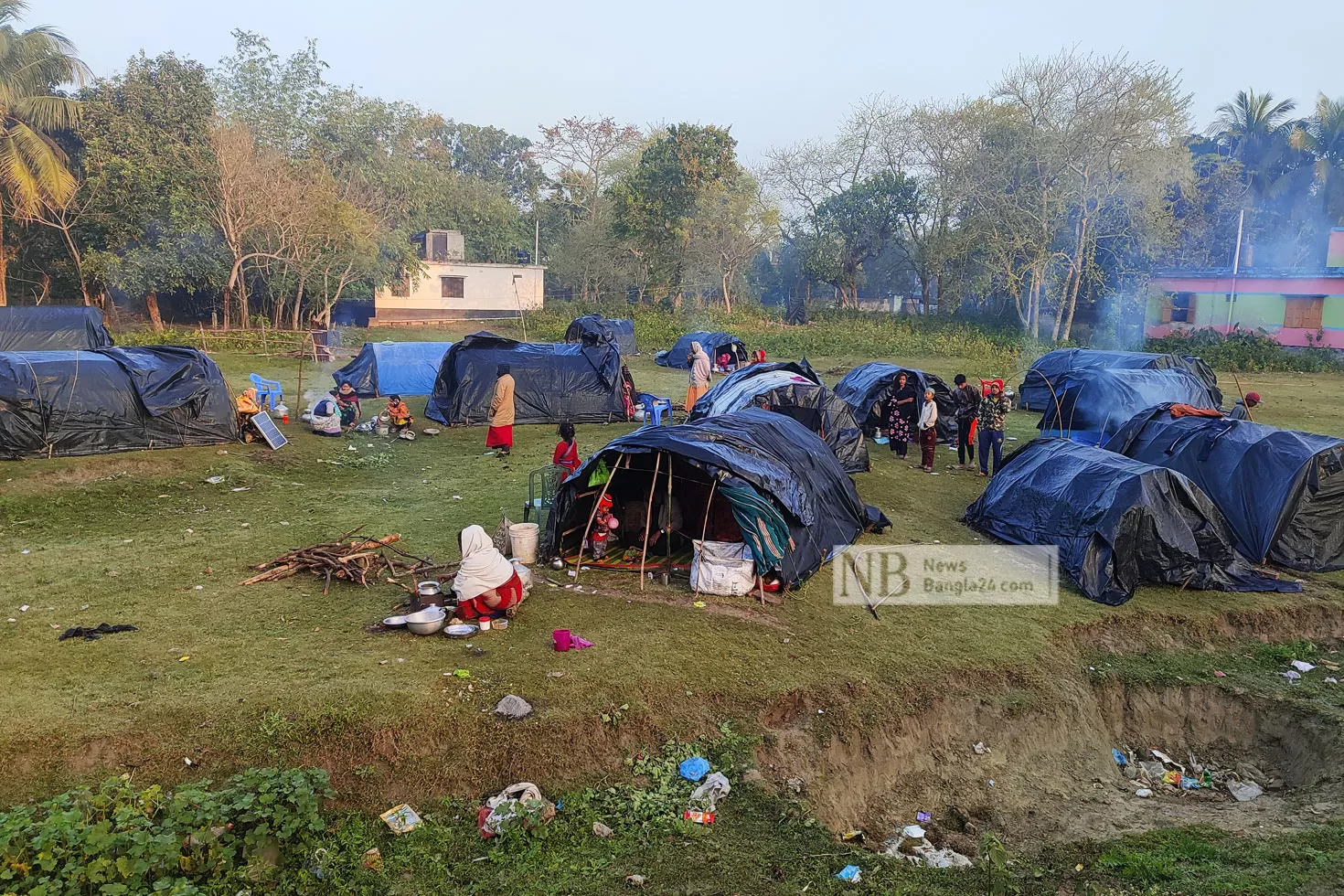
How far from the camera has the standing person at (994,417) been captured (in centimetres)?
1418

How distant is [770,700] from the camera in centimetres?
707

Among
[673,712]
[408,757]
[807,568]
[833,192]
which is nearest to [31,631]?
[408,757]

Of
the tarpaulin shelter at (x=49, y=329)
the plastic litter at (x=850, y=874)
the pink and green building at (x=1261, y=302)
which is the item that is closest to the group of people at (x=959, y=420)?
the plastic litter at (x=850, y=874)

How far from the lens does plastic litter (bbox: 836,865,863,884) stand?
515 centimetres

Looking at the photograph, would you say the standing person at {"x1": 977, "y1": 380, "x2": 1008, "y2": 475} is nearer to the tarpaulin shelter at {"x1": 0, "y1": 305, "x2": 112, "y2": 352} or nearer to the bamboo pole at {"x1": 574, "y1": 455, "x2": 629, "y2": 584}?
the bamboo pole at {"x1": 574, "y1": 455, "x2": 629, "y2": 584}

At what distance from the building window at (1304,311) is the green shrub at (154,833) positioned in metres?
35.3

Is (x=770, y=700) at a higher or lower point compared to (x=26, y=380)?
lower

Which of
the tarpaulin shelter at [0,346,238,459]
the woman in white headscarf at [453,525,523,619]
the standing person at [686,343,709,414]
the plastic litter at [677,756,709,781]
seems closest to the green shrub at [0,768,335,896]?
the plastic litter at [677,756,709,781]

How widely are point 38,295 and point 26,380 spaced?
21.0 meters

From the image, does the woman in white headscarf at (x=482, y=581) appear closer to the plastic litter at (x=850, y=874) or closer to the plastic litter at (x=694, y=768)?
the plastic litter at (x=694, y=768)

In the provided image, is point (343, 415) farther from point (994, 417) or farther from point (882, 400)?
point (994, 417)

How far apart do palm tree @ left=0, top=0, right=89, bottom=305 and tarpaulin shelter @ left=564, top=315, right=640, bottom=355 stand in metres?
14.9

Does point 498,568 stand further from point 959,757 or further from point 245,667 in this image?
point 959,757

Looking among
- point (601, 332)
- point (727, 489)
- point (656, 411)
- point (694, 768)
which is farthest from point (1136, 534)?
point (601, 332)
